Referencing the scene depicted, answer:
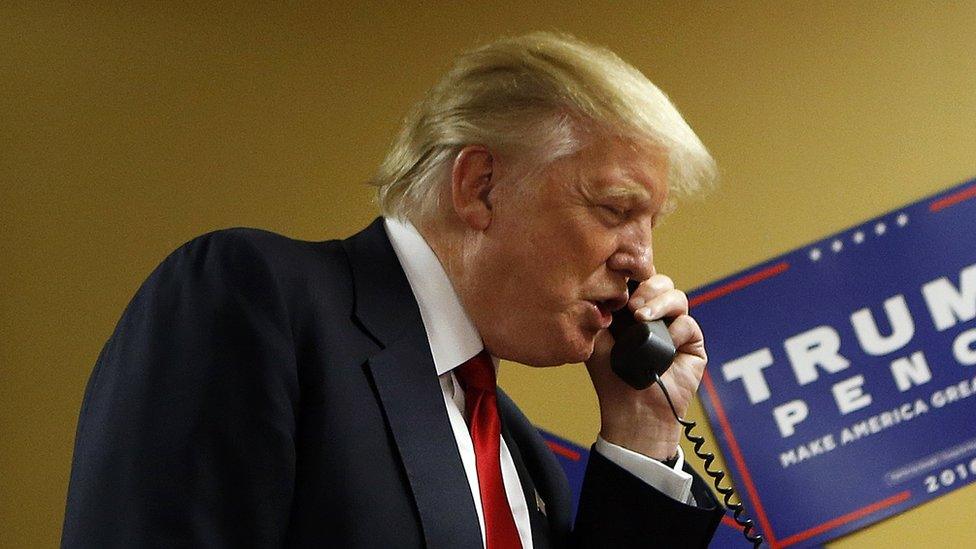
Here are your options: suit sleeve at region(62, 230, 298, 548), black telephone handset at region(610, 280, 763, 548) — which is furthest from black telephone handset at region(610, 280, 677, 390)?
suit sleeve at region(62, 230, 298, 548)

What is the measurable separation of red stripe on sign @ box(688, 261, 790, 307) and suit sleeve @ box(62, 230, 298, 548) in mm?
1254

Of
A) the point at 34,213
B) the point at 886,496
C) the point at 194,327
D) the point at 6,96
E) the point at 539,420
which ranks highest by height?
the point at 6,96

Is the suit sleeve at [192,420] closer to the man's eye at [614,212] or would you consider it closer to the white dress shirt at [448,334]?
the white dress shirt at [448,334]

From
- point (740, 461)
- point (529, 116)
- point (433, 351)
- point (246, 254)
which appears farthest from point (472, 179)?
point (740, 461)

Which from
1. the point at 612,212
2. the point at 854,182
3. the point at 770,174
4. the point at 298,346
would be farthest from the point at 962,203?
the point at 298,346

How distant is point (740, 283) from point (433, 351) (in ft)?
3.63

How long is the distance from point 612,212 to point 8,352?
49.0 inches

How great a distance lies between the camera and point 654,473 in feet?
4.81

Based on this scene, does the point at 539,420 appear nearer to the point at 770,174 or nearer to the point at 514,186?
the point at 770,174

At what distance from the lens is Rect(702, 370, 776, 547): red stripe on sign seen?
86.7 inches

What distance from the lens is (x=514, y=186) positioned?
1323 mm

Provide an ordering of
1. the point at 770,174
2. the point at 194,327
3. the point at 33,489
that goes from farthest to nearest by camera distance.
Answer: the point at 770,174 → the point at 33,489 → the point at 194,327

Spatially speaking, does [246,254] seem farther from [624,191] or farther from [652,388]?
[652,388]

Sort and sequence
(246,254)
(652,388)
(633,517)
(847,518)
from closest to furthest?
(246,254) → (633,517) → (652,388) → (847,518)
